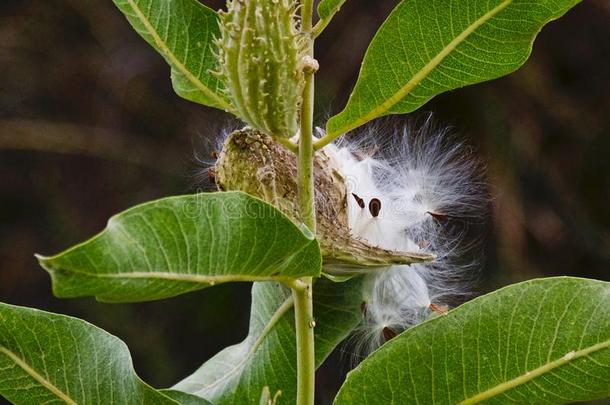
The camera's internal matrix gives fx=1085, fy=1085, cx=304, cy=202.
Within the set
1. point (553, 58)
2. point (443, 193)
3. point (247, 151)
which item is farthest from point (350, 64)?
point (247, 151)

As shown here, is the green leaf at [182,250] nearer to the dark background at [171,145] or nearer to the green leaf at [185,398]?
the green leaf at [185,398]

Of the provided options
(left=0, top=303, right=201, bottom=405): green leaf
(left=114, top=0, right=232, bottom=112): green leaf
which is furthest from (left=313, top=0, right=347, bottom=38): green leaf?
(left=0, top=303, right=201, bottom=405): green leaf

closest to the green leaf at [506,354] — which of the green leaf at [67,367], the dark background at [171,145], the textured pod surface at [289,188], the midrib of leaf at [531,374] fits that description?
the midrib of leaf at [531,374]

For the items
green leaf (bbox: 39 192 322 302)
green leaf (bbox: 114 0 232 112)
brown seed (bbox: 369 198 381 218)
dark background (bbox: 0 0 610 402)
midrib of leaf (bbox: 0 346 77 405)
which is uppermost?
dark background (bbox: 0 0 610 402)

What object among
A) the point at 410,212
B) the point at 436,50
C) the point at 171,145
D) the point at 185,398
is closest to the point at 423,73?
the point at 436,50

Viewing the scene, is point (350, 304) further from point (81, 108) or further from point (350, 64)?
point (81, 108)

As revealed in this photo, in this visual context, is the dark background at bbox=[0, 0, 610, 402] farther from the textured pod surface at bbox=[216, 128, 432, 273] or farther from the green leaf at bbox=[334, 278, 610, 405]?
the green leaf at bbox=[334, 278, 610, 405]

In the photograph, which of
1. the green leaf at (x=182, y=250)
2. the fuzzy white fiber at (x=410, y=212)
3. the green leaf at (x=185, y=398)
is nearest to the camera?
the green leaf at (x=182, y=250)
